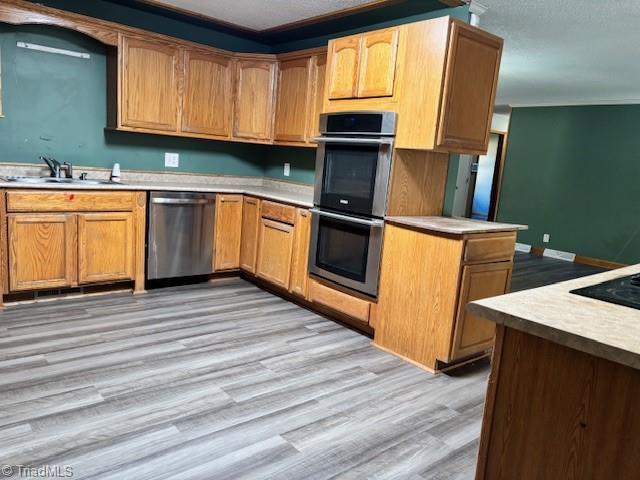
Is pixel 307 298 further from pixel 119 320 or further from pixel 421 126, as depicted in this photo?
pixel 421 126

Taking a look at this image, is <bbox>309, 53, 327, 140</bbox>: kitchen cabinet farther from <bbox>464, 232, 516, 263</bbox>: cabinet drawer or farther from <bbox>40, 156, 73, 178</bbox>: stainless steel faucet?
<bbox>40, 156, 73, 178</bbox>: stainless steel faucet

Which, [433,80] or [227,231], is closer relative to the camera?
[433,80]

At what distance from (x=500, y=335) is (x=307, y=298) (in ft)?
8.37

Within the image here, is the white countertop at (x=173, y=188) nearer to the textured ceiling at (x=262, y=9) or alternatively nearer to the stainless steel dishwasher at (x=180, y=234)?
the stainless steel dishwasher at (x=180, y=234)

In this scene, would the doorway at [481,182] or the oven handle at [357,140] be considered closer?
the oven handle at [357,140]

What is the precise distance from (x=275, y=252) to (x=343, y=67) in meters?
1.62

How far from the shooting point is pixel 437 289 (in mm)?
2797

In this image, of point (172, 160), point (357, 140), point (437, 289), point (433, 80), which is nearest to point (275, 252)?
point (357, 140)

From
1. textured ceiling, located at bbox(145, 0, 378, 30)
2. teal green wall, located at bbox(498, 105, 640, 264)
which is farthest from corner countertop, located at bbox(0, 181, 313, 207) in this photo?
teal green wall, located at bbox(498, 105, 640, 264)

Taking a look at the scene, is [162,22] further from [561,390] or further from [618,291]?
[561,390]

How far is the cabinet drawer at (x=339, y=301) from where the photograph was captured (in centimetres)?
330

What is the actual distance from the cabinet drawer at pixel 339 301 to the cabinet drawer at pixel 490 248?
832 mm

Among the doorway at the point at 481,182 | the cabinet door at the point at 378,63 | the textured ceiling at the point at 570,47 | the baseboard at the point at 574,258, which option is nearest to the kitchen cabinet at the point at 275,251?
the cabinet door at the point at 378,63

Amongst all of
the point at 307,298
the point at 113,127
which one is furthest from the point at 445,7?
the point at 113,127
